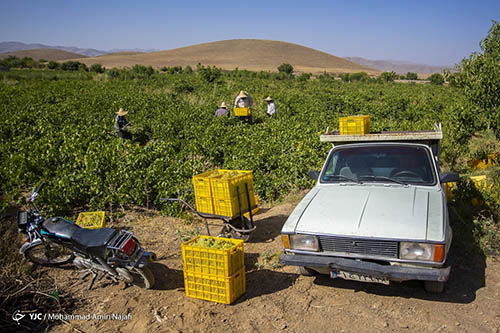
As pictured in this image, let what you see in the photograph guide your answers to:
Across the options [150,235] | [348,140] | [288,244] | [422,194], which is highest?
[348,140]

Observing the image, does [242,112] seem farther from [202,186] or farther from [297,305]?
[297,305]

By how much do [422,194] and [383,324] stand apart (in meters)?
1.60

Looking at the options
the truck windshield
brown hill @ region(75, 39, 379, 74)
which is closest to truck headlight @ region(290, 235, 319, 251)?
the truck windshield

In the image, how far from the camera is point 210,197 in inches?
228

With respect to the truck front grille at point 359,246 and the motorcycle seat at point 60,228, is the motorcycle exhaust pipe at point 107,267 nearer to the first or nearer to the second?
the motorcycle seat at point 60,228

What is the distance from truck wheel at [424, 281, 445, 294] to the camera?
427 cm

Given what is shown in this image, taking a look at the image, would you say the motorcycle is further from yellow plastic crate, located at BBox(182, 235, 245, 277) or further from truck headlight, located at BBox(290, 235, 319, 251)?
truck headlight, located at BBox(290, 235, 319, 251)

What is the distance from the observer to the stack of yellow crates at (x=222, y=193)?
18.4ft

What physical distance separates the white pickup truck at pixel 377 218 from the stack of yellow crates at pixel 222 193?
3.78 feet

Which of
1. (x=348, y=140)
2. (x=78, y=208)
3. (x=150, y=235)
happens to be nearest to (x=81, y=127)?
(x=78, y=208)

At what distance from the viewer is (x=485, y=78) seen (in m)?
7.70

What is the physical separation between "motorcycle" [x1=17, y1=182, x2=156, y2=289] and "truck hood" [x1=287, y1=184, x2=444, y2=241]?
189 centimetres

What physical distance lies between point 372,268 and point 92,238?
3150 mm

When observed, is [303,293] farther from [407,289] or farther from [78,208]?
[78,208]
